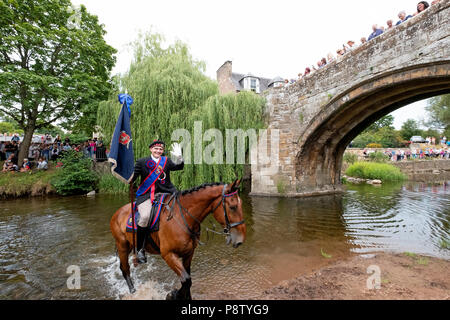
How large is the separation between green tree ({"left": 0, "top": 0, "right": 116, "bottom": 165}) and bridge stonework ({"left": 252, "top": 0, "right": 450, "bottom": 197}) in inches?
420

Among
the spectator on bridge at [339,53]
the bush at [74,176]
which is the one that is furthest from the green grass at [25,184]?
the spectator on bridge at [339,53]

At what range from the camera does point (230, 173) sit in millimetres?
10977

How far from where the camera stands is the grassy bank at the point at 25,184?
11.4m

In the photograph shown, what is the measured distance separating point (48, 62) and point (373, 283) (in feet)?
56.4

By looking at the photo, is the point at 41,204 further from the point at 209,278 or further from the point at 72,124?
the point at 209,278

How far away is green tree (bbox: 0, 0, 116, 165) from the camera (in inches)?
445

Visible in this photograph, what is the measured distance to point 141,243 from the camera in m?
3.11

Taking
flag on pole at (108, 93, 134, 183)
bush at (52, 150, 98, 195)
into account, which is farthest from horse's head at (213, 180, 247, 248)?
bush at (52, 150, 98, 195)

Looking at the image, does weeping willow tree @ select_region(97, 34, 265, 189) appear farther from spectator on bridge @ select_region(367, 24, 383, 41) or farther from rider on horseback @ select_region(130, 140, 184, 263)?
rider on horseback @ select_region(130, 140, 184, 263)

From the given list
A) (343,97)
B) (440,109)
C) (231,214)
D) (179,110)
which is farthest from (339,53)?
(440,109)

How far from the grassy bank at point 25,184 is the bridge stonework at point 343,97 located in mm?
11367

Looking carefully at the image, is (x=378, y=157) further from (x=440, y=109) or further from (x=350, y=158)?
(x=440, y=109)

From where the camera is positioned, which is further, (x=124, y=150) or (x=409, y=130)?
(x=409, y=130)

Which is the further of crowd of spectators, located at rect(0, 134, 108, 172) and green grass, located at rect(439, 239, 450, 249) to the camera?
crowd of spectators, located at rect(0, 134, 108, 172)
